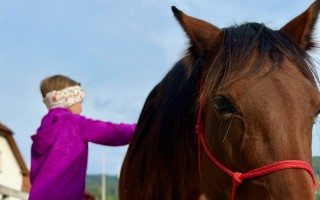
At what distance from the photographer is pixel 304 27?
3.24m

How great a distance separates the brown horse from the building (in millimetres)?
32834

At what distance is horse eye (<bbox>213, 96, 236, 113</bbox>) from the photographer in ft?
8.93

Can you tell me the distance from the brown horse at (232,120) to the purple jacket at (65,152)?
43 cm

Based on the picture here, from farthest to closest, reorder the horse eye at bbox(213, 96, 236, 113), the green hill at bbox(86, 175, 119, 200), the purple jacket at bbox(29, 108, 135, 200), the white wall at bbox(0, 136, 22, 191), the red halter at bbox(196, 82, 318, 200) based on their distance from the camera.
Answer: the white wall at bbox(0, 136, 22, 191)
the green hill at bbox(86, 175, 119, 200)
the purple jacket at bbox(29, 108, 135, 200)
the horse eye at bbox(213, 96, 236, 113)
the red halter at bbox(196, 82, 318, 200)

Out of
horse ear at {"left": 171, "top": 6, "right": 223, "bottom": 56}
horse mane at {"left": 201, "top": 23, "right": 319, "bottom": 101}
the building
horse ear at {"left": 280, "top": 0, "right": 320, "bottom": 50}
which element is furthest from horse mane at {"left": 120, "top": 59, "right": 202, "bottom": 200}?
the building

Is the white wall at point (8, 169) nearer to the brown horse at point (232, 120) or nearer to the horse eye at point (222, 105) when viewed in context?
the brown horse at point (232, 120)

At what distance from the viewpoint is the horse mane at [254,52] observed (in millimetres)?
2869

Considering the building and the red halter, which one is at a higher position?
the building

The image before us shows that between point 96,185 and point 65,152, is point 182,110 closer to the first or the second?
point 65,152

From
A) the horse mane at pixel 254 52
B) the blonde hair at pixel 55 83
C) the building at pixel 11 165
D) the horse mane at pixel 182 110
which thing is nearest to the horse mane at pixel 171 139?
the horse mane at pixel 182 110

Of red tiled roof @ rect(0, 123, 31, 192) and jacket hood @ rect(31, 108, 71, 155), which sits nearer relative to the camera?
jacket hood @ rect(31, 108, 71, 155)

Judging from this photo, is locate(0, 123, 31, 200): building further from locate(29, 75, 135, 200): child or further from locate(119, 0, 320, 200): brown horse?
locate(119, 0, 320, 200): brown horse

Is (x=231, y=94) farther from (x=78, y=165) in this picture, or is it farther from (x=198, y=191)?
(x=78, y=165)

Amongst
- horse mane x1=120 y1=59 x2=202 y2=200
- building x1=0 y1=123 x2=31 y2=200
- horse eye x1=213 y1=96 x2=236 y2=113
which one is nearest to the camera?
horse eye x1=213 y1=96 x2=236 y2=113
